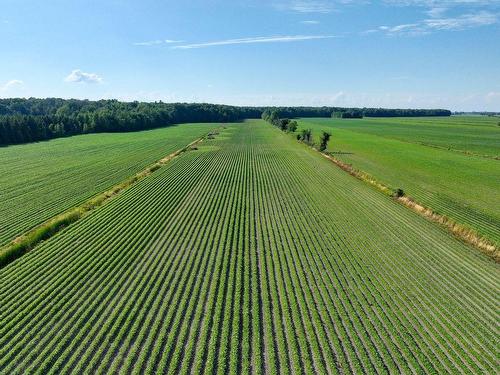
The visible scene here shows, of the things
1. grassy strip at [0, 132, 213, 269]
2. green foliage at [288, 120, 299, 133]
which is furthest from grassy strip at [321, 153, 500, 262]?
green foliage at [288, 120, 299, 133]

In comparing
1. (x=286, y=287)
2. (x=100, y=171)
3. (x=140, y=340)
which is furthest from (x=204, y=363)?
(x=100, y=171)

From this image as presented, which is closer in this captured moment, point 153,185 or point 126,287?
point 126,287

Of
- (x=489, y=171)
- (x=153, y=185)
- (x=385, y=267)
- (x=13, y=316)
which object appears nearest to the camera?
A: (x=13, y=316)

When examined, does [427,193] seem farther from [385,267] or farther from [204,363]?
[204,363]

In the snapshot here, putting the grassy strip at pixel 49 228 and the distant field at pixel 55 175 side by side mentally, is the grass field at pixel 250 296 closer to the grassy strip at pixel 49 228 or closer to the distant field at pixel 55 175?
the grassy strip at pixel 49 228

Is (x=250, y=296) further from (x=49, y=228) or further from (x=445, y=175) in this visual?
(x=445, y=175)

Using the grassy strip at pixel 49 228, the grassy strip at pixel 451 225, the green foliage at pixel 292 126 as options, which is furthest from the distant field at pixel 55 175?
the green foliage at pixel 292 126

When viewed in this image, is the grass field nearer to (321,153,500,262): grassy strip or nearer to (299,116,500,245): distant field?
(321,153,500,262): grassy strip
